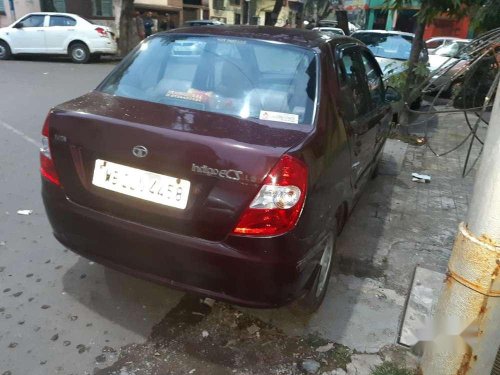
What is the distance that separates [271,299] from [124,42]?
1626 cm

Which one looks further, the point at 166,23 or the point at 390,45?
the point at 166,23

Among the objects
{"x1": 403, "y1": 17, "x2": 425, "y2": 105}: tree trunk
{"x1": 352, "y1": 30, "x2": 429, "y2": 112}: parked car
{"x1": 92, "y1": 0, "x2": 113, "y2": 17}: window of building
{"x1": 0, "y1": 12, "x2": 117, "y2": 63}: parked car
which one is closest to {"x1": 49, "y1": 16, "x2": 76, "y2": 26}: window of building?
{"x1": 0, "y1": 12, "x2": 117, "y2": 63}: parked car

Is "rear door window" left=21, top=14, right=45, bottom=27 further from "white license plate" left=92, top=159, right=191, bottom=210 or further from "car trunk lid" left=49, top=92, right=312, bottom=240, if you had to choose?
"white license plate" left=92, top=159, right=191, bottom=210

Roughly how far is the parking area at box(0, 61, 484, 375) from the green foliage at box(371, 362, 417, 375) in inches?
1.8

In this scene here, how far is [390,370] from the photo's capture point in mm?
2348

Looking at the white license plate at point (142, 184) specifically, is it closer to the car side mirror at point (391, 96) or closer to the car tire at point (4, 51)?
the car side mirror at point (391, 96)

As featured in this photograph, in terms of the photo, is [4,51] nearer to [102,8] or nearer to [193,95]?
[102,8]

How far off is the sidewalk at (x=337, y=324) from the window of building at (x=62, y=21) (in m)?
13.0

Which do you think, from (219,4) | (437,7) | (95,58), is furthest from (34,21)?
(219,4)

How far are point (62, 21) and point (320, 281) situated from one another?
14.2 meters

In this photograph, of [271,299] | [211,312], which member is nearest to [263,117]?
[271,299]

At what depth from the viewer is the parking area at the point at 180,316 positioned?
2.34m

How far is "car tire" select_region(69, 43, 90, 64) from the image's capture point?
14.5 metres

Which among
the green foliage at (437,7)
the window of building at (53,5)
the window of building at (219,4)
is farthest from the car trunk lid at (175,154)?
the window of building at (219,4)
